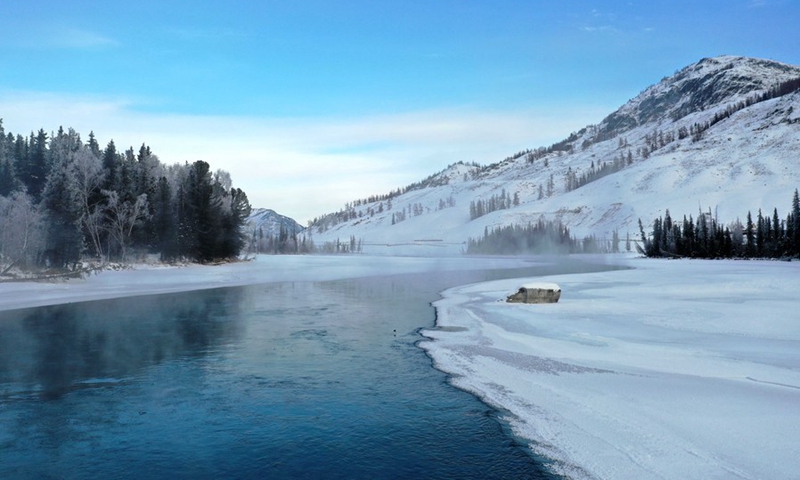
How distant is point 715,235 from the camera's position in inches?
4412

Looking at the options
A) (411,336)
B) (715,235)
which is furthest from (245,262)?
(715,235)

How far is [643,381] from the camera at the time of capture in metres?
15.0

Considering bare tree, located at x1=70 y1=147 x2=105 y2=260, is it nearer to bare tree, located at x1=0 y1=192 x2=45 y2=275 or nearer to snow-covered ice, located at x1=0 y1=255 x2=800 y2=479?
bare tree, located at x1=0 y1=192 x2=45 y2=275

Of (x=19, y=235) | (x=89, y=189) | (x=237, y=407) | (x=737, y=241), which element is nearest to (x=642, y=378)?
(x=237, y=407)

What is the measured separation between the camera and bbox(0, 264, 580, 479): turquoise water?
10352 millimetres

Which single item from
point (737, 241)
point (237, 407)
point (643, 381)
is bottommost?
point (237, 407)

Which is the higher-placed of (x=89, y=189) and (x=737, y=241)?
(x=89, y=189)

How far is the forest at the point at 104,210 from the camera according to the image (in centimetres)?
5966

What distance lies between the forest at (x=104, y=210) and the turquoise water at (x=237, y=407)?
39.5m

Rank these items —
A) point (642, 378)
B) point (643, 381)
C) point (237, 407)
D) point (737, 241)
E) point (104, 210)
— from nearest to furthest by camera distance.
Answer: point (237, 407), point (643, 381), point (642, 378), point (104, 210), point (737, 241)

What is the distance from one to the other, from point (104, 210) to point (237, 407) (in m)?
72.2

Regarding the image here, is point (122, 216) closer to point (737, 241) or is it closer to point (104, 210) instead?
point (104, 210)

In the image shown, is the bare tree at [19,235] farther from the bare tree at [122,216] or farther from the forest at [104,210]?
the bare tree at [122,216]

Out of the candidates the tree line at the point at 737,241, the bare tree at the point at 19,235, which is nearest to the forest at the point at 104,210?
the bare tree at the point at 19,235
